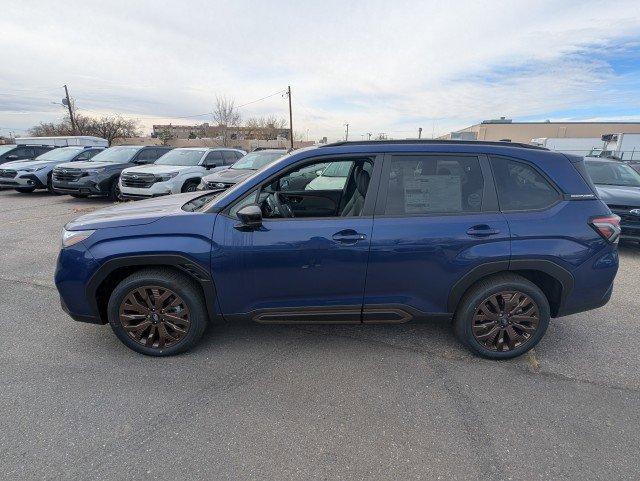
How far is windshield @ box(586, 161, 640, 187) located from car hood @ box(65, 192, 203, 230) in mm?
7906

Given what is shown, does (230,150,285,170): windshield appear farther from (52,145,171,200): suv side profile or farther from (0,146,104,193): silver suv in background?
(0,146,104,193): silver suv in background

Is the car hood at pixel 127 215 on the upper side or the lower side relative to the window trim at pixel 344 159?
lower

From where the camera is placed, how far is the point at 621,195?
5.92 m

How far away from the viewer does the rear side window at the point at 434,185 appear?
2.78 metres

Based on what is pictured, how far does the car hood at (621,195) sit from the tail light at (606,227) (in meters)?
3.88

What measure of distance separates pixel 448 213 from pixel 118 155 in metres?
12.4

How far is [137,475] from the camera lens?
1912 mm

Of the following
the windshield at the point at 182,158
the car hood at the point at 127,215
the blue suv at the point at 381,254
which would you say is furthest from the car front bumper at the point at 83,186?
the blue suv at the point at 381,254

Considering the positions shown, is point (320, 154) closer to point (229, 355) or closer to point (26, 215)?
point (229, 355)

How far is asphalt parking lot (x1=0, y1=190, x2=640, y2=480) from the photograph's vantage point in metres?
1.99

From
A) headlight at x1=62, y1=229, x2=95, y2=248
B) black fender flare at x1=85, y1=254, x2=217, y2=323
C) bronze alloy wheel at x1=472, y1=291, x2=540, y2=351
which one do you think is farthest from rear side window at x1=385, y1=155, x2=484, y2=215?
headlight at x1=62, y1=229, x2=95, y2=248

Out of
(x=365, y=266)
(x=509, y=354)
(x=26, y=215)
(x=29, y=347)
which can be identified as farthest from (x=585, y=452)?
(x=26, y=215)

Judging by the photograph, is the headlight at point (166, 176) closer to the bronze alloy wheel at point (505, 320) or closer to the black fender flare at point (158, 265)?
the black fender flare at point (158, 265)

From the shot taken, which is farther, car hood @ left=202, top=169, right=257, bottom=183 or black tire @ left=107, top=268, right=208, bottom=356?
car hood @ left=202, top=169, right=257, bottom=183
